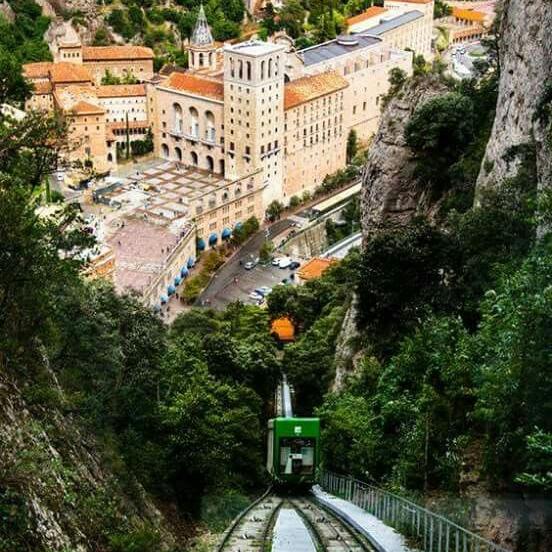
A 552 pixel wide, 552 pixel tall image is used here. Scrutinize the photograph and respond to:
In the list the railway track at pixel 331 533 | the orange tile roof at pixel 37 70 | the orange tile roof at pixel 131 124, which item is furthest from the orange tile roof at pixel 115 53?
the railway track at pixel 331 533

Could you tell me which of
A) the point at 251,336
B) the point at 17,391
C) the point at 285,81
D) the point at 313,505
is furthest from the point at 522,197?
the point at 285,81

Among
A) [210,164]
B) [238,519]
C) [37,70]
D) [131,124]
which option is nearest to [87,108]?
[131,124]

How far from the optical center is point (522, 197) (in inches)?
1043

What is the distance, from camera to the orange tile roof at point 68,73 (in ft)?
283

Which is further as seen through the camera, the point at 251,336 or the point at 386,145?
the point at 251,336

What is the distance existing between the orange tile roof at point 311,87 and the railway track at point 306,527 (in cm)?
6174

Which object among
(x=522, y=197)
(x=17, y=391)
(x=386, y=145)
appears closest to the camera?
(x=17, y=391)

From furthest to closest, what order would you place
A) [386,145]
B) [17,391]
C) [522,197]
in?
[386,145] < [522,197] < [17,391]

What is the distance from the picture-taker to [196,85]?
277 ft

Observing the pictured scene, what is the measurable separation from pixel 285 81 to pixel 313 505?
6555 centimetres

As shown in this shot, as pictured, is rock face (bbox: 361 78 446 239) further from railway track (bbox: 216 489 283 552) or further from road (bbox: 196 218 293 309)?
road (bbox: 196 218 293 309)

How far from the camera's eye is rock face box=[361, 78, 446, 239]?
126ft

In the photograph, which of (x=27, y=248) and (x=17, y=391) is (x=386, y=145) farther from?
Answer: (x=17, y=391)

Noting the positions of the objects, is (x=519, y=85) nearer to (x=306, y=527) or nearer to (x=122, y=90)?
(x=306, y=527)
